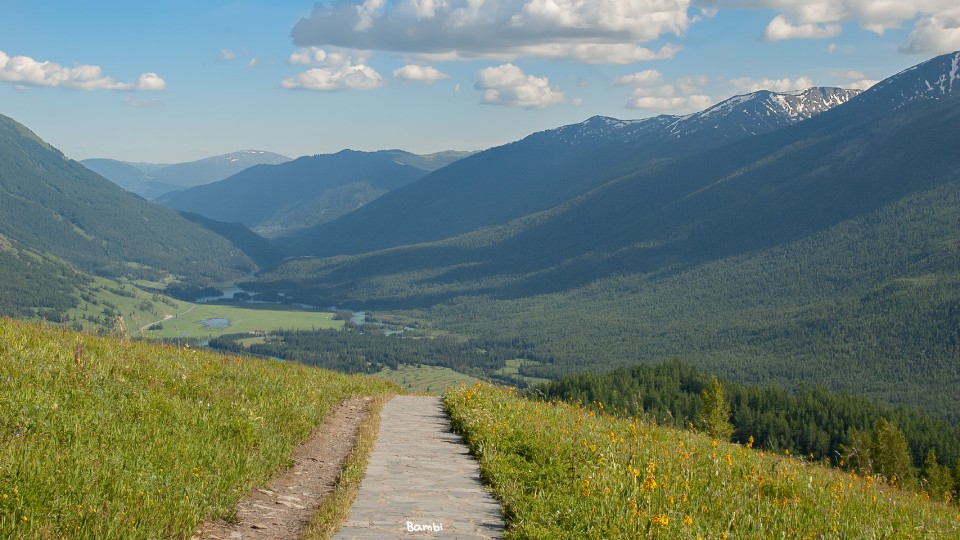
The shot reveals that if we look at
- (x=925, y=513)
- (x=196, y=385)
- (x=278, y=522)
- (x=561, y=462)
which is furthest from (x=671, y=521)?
(x=196, y=385)

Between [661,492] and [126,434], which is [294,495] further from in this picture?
[661,492]

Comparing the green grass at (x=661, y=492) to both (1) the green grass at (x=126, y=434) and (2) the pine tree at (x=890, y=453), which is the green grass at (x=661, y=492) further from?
(2) the pine tree at (x=890, y=453)

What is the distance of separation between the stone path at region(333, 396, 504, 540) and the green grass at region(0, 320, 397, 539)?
5.41 feet

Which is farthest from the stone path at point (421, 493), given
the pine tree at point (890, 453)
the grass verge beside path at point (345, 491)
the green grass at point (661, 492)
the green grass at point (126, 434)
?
the pine tree at point (890, 453)

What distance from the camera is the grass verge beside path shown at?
33.8 ft

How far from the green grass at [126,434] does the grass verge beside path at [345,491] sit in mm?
1106

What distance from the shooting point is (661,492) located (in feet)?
39.0

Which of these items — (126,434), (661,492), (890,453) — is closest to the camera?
(126,434)

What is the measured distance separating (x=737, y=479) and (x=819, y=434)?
10200cm

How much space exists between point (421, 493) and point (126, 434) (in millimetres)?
4498

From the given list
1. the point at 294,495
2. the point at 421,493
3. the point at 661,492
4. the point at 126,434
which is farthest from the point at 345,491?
the point at 661,492

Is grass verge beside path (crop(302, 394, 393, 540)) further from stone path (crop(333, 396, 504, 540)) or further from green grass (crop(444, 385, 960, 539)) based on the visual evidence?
green grass (crop(444, 385, 960, 539))

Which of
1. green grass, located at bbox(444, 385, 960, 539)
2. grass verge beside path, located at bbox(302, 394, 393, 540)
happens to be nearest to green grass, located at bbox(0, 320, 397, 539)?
grass verge beside path, located at bbox(302, 394, 393, 540)

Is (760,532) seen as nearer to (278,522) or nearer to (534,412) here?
(278,522)
